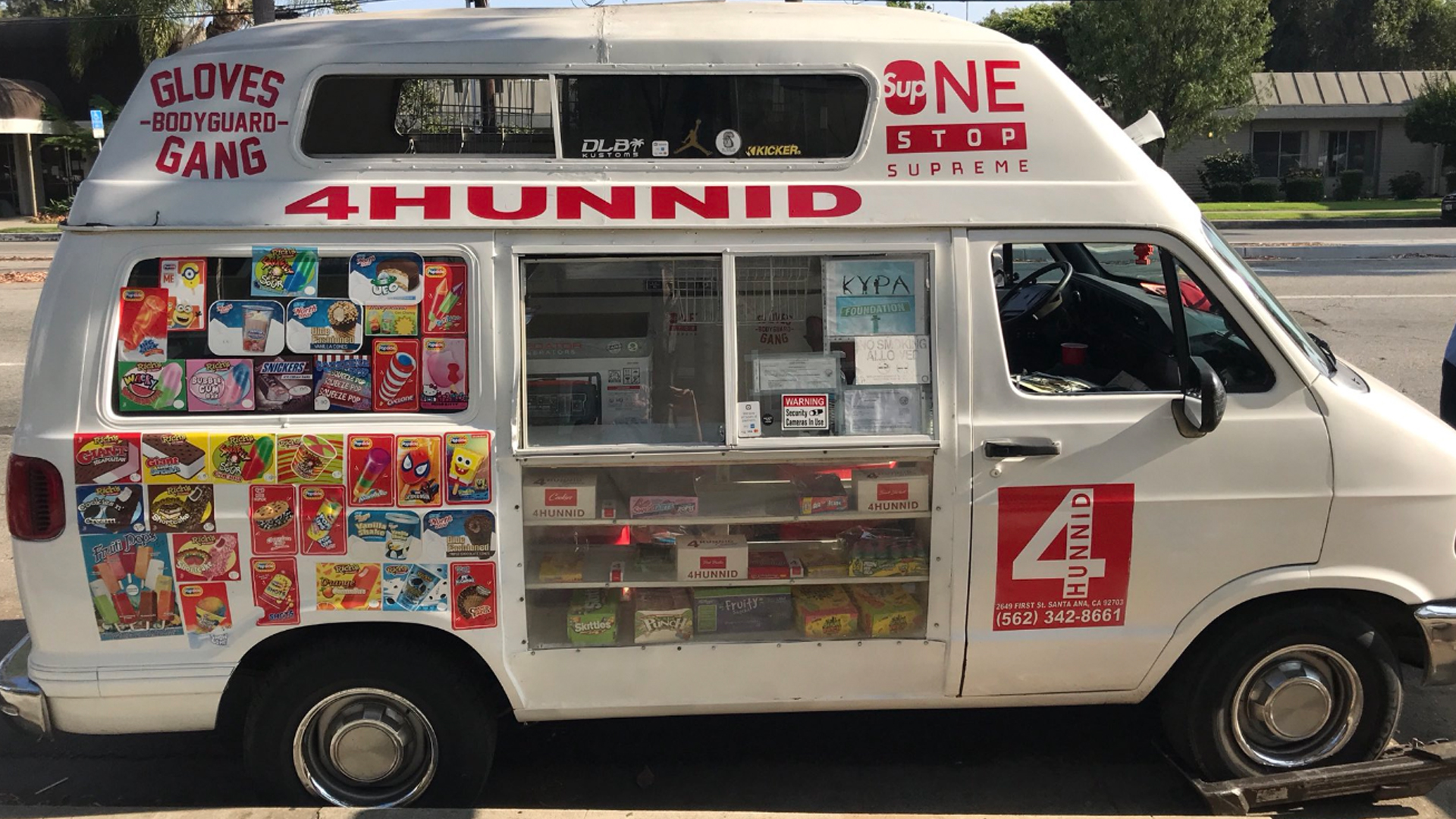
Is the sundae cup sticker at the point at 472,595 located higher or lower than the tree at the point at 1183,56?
lower

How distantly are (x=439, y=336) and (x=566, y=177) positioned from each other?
0.61 metres

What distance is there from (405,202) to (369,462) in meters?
0.78

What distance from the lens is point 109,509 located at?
11.0 ft

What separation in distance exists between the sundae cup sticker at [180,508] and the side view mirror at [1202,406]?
9.59ft

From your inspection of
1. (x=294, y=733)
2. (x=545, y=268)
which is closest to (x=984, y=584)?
(x=545, y=268)

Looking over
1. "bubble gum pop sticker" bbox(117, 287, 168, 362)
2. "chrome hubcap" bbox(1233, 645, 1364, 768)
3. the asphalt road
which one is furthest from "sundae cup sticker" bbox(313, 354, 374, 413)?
"chrome hubcap" bbox(1233, 645, 1364, 768)

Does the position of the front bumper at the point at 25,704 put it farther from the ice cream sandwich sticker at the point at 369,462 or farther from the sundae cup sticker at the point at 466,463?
the sundae cup sticker at the point at 466,463

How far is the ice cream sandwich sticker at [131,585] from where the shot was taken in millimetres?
3375

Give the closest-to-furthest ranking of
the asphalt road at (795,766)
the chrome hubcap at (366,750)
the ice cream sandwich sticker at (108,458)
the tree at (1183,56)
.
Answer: the ice cream sandwich sticker at (108,458) → the chrome hubcap at (366,750) → the asphalt road at (795,766) → the tree at (1183,56)

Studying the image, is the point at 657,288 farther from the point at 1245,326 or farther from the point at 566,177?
the point at 1245,326

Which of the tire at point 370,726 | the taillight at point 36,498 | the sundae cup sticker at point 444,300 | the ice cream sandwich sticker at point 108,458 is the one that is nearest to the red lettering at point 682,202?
the sundae cup sticker at point 444,300

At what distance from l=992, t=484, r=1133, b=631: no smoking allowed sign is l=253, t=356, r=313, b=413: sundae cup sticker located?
2126 mm

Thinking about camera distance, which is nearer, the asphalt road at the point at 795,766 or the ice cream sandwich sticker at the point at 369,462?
the ice cream sandwich sticker at the point at 369,462

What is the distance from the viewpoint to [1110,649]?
369 centimetres
